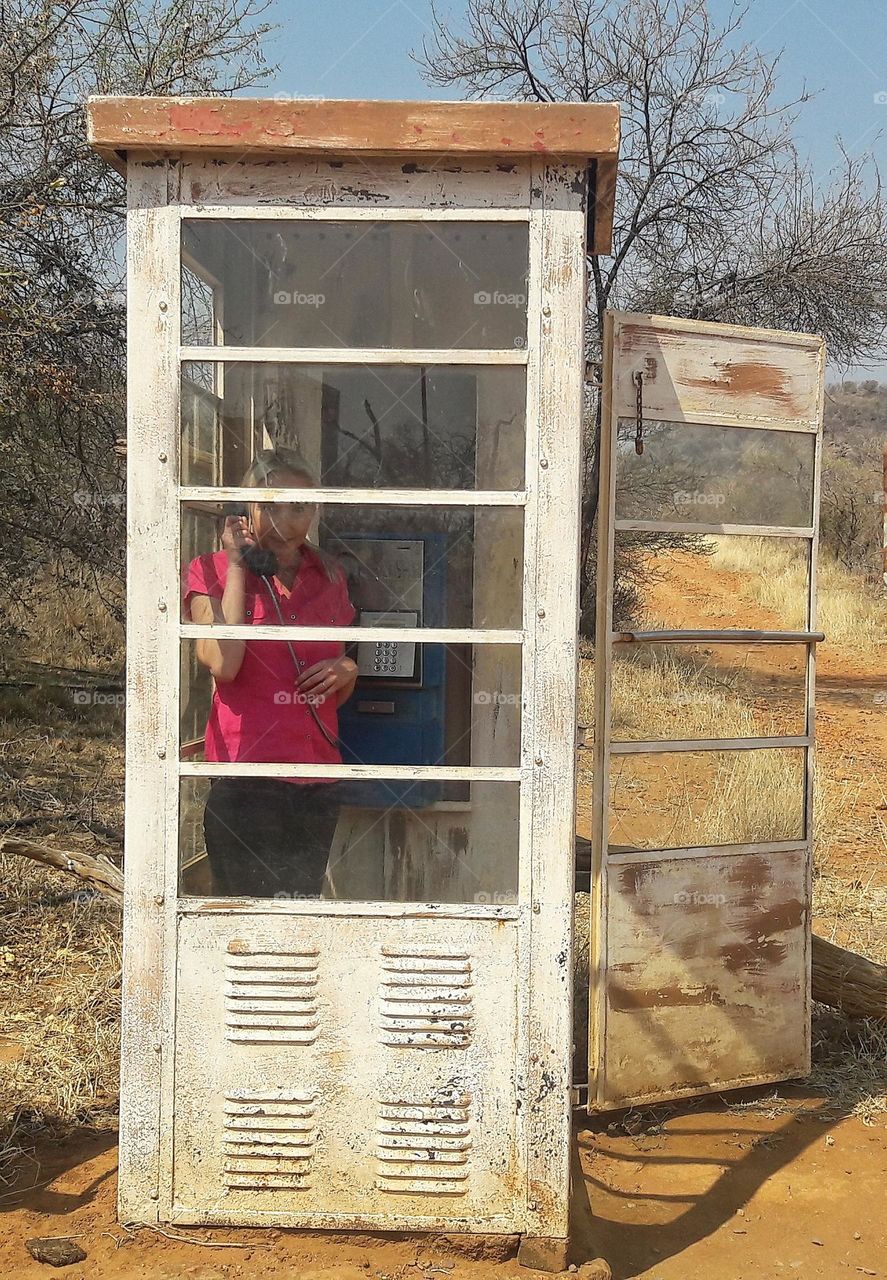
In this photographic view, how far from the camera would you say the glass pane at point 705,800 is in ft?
20.0

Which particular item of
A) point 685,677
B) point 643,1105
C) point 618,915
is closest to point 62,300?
point 618,915

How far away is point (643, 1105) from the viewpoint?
4188 millimetres

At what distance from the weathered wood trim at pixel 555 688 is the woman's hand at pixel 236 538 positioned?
76cm

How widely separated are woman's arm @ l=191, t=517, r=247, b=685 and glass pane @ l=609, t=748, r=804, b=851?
2.57 metres

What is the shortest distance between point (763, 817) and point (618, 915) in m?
2.52

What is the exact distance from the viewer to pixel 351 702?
11.4 feet

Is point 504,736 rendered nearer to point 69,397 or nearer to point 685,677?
point 69,397

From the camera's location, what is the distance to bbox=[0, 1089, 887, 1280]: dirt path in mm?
3064

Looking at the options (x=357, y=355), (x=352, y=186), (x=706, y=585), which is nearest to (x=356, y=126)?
(x=352, y=186)

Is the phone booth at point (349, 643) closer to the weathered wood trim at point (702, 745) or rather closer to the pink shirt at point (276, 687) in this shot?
the pink shirt at point (276, 687)

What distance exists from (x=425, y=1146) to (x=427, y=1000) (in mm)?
385

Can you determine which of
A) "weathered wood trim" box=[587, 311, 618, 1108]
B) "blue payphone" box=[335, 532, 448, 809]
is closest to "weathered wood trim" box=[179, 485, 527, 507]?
"blue payphone" box=[335, 532, 448, 809]

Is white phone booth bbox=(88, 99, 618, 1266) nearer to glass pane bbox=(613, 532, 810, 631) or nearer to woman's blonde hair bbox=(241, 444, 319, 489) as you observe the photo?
woman's blonde hair bbox=(241, 444, 319, 489)

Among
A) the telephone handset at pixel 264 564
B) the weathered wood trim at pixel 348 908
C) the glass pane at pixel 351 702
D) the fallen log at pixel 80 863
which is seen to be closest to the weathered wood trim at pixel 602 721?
the glass pane at pixel 351 702
